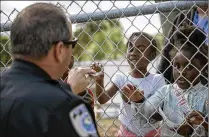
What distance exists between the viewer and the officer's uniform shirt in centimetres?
172

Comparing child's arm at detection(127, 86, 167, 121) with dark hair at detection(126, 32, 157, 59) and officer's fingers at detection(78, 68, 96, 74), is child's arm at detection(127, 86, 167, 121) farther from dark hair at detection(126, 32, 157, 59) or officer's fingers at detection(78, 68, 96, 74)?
officer's fingers at detection(78, 68, 96, 74)

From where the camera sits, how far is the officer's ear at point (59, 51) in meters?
1.87

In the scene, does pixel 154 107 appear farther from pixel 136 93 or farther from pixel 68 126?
pixel 68 126

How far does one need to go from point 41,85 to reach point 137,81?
5.79 ft

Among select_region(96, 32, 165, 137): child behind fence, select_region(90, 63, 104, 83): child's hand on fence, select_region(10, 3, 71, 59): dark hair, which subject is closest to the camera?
select_region(10, 3, 71, 59): dark hair

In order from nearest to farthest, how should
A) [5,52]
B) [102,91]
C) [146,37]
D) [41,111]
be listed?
[41,111], [102,91], [146,37], [5,52]

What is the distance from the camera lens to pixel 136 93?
3072 millimetres

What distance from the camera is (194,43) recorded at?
332 centimetres

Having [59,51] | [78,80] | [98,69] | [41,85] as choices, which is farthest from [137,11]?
[41,85]

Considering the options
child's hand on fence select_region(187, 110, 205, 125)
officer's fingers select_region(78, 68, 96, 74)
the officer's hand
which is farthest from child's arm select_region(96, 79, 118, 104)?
child's hand on fence select_region(187, 110, 205, 125)

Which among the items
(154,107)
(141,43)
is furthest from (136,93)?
(141,43)

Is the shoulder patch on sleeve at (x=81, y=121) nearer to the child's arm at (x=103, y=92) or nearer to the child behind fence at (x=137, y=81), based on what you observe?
the child's arm at (x=103, y=92)

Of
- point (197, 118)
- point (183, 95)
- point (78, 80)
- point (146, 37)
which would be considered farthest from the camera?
point (146, 37)

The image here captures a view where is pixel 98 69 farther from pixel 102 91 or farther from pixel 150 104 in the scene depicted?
pixel 150 104
